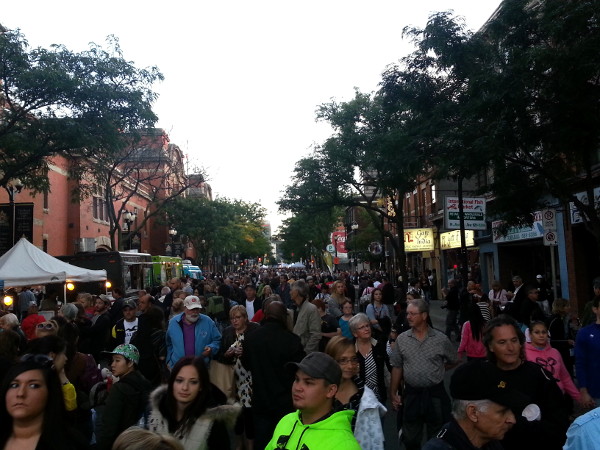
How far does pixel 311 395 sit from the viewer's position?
11.5ft

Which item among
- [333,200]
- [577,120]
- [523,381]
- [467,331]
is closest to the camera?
[523,381]

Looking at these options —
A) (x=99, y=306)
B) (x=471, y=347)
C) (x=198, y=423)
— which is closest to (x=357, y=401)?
(x=198, y=423)

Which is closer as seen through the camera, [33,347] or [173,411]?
[173,411]

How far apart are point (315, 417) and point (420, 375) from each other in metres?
2.68

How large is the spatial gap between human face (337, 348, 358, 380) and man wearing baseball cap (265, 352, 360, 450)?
1197mm

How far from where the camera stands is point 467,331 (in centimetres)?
837

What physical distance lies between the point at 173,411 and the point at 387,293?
12.8 m

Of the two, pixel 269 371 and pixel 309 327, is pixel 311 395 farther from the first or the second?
pixel 309 327

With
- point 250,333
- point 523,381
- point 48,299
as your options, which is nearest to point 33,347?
point 250,333

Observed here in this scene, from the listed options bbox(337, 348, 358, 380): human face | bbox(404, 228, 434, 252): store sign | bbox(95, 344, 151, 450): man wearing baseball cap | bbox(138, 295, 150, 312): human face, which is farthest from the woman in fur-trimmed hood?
bbox(404, 228, 434, 252): store sign

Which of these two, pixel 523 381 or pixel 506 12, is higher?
pixel 506 12

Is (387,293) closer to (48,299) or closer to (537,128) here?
(537,128)

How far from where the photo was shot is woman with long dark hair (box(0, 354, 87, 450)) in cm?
335

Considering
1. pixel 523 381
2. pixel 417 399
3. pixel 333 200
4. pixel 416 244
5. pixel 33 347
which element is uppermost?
pixel 333 200
